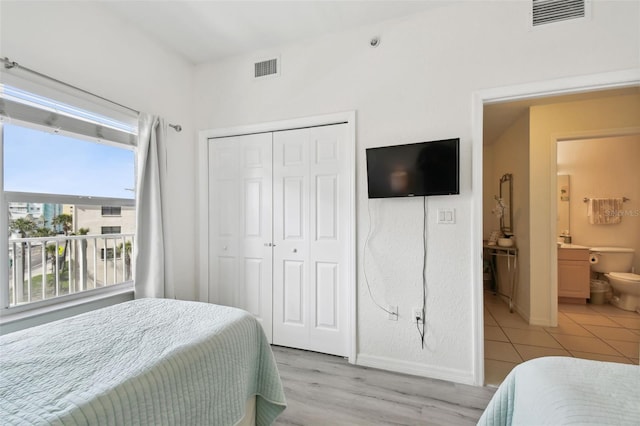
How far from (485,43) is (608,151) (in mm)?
3368

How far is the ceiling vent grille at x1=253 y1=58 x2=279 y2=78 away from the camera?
2611 mm

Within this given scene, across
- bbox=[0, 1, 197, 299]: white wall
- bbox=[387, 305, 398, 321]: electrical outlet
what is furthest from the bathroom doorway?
bbox=[0, 1, 197, 299]: white wall

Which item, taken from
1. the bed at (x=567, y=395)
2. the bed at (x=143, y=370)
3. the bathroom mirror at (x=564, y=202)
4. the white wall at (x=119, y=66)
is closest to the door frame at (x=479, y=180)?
the bed at (x=567, y=395)

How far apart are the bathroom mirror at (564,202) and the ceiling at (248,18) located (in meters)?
3.60

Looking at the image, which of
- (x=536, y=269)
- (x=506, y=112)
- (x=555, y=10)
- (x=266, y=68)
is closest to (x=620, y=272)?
(x=536, y=269)

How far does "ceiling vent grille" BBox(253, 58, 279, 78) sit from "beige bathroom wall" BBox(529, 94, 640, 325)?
3.03 metres

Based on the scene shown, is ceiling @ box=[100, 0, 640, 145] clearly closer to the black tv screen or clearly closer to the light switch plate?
the black tv screen

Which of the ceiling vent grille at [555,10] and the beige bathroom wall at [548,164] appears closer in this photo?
the ceiling vent grille at [555,10]

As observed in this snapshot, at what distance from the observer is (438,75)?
2.13 meters

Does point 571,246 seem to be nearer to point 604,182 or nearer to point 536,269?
point 604,182

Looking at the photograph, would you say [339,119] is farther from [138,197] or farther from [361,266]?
[138,197]

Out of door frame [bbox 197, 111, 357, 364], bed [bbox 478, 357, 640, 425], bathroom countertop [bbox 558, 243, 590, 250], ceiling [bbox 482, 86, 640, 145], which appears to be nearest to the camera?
bed [bbox 478, 357, 640, 425]

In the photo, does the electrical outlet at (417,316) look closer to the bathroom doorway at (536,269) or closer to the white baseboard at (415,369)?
the white baseboard at (415,369)

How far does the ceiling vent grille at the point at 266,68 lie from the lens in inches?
103
